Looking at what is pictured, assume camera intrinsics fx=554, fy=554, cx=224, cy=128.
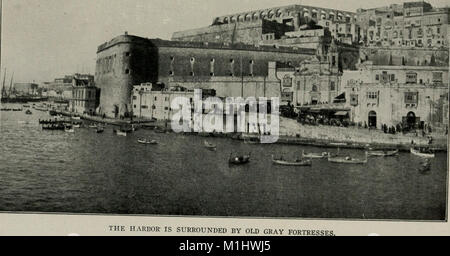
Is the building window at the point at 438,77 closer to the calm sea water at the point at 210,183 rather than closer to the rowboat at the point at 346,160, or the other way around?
the calm sea water at the point at 210,183

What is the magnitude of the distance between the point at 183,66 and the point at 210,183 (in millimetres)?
1449

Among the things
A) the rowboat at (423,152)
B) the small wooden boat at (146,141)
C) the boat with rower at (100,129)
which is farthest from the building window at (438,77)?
the boat with rower at (100,129)

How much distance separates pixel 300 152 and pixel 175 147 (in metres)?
1.22

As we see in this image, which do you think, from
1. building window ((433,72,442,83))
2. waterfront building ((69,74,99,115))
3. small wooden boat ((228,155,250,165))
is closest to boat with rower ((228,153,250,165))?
small wooden boat ((228,155,250,165))

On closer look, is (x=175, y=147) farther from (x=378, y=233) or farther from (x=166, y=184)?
(x=378, y=233)

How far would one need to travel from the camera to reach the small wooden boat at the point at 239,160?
17.5 feet

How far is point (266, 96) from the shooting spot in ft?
18.1

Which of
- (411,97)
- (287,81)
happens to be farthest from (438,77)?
(287,81)

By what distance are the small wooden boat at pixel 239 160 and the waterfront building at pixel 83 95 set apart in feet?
5.25

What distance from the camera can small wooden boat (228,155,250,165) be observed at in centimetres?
534

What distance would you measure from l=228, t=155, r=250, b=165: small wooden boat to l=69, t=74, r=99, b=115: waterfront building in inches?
62.9
